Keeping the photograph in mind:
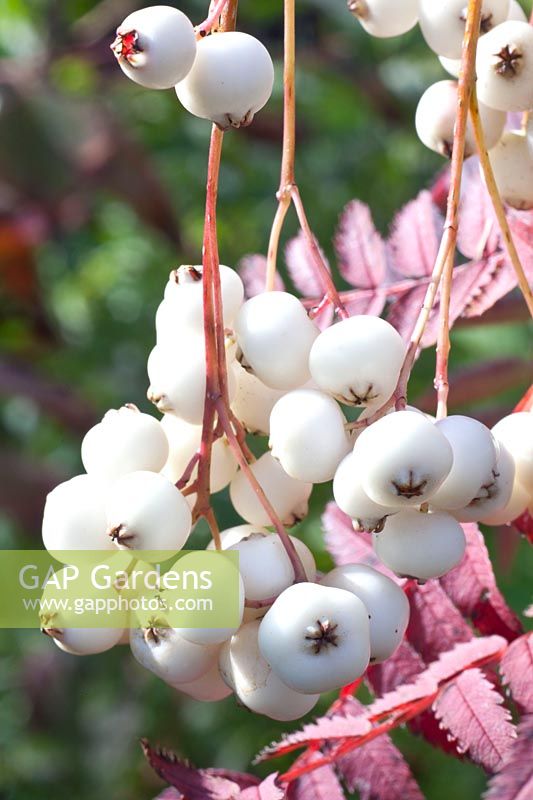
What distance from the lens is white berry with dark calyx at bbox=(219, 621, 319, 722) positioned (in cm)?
42

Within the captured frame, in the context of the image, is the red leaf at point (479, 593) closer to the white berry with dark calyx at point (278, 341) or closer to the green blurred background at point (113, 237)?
the white berry with dark calyx at point (278, 341)

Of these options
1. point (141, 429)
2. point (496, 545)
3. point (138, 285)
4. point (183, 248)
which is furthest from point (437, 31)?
point (138, 285)

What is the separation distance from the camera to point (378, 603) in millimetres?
420

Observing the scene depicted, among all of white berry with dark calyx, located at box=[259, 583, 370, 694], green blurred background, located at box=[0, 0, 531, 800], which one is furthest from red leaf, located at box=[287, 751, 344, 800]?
green blurred background, located at box=[0, 0, 531, 800]

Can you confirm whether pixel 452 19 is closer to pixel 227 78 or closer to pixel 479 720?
pixel 227 78

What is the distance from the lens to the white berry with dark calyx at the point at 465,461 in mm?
400

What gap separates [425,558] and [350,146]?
122 centimetres

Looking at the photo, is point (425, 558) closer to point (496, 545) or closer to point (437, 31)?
point (437, 31)

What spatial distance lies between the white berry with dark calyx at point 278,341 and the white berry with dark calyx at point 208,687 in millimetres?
127

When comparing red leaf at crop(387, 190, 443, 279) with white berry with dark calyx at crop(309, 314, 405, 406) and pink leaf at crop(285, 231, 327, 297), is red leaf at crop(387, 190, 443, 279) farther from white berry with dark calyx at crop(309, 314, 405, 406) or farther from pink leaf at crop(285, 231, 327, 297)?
white berry with dark calyx at crop(309, 314, 405, 406)

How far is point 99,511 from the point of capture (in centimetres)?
44

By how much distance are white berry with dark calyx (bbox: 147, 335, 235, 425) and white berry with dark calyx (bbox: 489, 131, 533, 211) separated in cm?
17

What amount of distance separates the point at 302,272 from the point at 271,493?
0.25 metres

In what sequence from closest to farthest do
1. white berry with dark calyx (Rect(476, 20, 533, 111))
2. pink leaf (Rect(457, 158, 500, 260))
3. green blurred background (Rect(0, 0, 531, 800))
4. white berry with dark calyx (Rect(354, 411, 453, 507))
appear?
1. white berry with dark calyx (Rect(354, 411, 453, 507))
2. white berry with dark calyx (Rect(476, 20, 533, 111))
3. pink leaf (Rect(457, 158, 500, 260))
4. green blurred background (Rect(0, 0, 531, 800))
